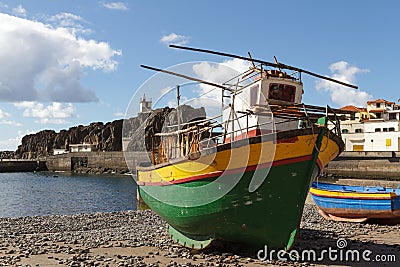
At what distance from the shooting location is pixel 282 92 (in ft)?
38.3

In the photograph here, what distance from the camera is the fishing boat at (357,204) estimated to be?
14984 millimetres

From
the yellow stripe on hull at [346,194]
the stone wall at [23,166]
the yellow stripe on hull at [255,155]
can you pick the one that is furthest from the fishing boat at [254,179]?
the stone wall at [23,166]

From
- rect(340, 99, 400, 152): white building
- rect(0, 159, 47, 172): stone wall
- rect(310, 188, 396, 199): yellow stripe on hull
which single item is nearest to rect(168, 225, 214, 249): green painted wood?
rect(310, 188, 396, 199): yellow stripe on hull

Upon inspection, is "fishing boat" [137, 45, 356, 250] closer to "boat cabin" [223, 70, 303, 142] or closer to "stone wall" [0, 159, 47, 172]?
"boat cabin" [223, 70, 303, 142]

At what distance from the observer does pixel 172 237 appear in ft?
39.9

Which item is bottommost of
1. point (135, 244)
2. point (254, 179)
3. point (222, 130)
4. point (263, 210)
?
point (135, 244)

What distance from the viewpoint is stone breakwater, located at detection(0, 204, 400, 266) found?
→ 973 cm

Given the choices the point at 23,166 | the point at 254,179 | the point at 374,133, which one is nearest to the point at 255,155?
the point at 254,179

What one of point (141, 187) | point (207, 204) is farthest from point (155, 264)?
point (141, 187)

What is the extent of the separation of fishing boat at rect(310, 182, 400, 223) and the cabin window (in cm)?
591

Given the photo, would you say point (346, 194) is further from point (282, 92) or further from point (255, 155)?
point (255, 155)

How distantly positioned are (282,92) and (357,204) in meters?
6.44

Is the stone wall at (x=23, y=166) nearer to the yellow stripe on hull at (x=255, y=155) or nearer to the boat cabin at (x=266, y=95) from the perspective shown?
the boat cabin at (x=266, y=95)

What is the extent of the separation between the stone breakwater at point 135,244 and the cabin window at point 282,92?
3970 mm
